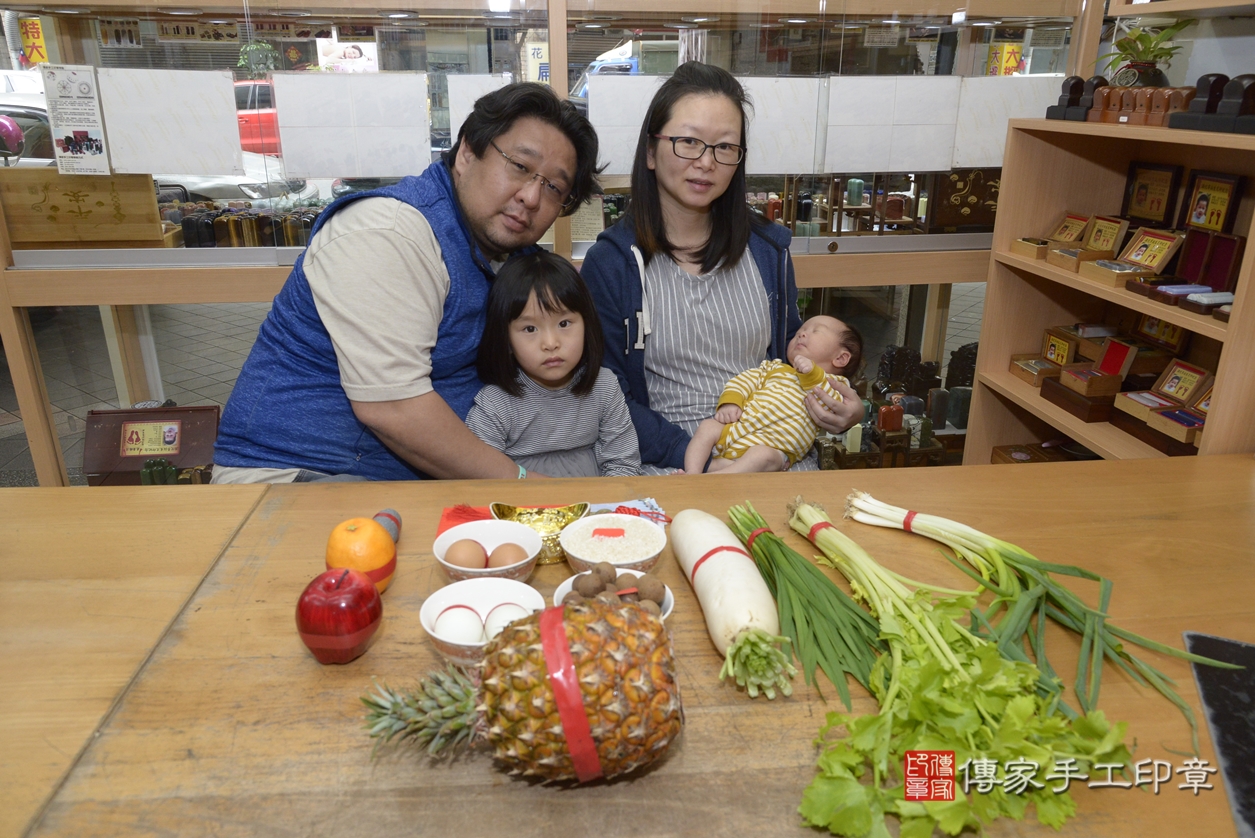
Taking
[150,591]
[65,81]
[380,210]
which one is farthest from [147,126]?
[150,591]

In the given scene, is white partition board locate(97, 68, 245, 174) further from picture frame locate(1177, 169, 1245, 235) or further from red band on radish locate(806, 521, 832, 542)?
picture frame locate(1177, 169, 1245, 235)

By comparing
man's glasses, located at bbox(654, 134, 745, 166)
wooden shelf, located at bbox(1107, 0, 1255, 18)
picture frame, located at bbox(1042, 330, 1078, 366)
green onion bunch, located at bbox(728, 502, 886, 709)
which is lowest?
picture frame, located at bbox(1042, 330, 1078, 366)

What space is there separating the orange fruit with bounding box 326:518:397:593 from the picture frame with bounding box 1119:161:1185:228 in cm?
252

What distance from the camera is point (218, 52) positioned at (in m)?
2.67

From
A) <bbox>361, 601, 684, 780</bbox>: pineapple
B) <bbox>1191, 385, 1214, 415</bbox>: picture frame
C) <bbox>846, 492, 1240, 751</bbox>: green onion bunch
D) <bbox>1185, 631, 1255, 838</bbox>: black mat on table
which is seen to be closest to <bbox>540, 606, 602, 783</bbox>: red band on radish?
<bbox>361, 601, 684, 780</bbox>: pineapple

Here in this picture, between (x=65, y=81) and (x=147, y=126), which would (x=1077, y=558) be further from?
(x=65, y=81)

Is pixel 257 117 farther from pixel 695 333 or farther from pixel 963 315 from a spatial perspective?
pixel 963 315

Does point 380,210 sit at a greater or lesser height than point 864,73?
lesser

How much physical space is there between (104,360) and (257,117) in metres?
1.10


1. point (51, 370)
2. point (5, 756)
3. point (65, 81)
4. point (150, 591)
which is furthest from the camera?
point (51, 370)

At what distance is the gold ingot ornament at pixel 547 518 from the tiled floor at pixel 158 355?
78.7 inches

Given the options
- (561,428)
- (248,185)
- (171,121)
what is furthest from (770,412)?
(171,121)

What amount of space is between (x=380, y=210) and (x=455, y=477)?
1.93 feet

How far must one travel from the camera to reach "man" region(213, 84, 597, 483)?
1669 millimetres
